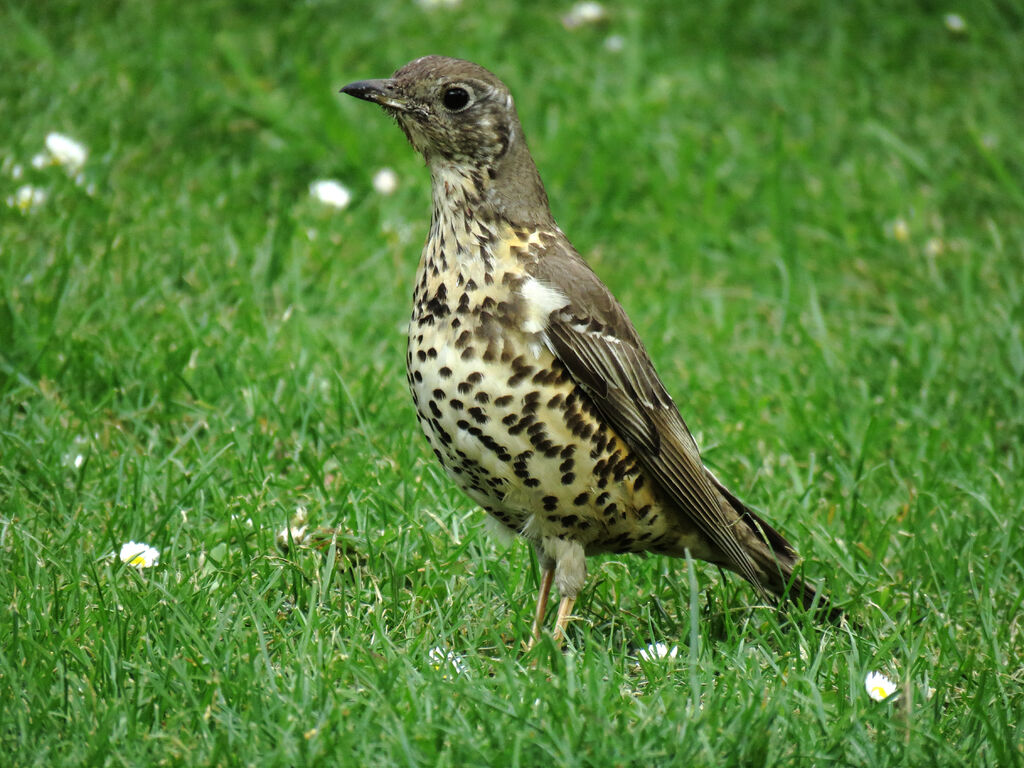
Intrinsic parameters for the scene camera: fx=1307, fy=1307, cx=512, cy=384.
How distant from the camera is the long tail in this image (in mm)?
4039

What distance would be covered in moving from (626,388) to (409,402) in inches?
57.2

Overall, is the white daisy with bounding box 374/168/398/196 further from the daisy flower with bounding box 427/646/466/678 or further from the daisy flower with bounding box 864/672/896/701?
the daisy flower with bounding box 864/672/896/701

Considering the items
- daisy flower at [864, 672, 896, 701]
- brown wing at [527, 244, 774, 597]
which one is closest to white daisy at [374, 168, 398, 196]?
brown wing at [527, 244, 774, 597]

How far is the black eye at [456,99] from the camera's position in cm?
384

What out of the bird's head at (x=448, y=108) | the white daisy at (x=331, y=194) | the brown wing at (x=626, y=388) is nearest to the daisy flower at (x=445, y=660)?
the brown wing at (x=626, y=388)

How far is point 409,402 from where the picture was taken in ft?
16.8

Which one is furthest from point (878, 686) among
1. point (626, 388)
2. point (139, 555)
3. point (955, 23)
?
point (955, 23)

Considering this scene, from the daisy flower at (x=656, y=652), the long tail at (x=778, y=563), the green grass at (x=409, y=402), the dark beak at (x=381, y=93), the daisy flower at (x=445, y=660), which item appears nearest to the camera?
the green grass at (x=409, y=402)

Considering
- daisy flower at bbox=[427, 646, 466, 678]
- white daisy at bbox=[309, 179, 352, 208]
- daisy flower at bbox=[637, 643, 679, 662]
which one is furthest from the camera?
white daisy at bbox=[309, 179, 352, 208]

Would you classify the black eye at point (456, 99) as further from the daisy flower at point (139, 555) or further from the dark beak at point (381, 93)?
the daisy flower at point (139, 555)

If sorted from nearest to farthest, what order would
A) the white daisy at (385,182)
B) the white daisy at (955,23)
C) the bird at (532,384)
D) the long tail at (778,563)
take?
the bird at (532,384) → the long tail at (778,563) → the white daisy at (385,182) → the white daisy at (955,23)

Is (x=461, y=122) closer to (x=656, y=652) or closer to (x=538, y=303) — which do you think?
(x=538, y=303)

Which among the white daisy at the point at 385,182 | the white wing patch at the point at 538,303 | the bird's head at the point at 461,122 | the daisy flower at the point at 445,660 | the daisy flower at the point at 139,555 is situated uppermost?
the bird's head at the point at 461,122

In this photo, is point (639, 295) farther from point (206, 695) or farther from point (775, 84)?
point (206, 695)
